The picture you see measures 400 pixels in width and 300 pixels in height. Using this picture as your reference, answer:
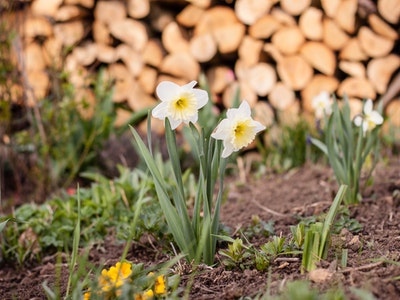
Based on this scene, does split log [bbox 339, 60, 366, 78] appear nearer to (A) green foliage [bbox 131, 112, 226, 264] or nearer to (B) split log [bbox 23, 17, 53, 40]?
(B) split log [bbox 23, 17, 53, 40]

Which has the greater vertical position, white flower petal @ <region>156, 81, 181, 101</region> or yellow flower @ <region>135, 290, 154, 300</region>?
white flower petal @ <region>156, 81, 181, 101</region>

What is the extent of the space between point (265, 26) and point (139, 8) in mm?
858

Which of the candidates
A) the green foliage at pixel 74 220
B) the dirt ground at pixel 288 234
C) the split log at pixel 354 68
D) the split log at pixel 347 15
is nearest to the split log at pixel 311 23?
the split log at pixel 347 15

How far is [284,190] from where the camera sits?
255 cm

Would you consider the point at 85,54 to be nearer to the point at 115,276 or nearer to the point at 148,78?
the point at 148,78

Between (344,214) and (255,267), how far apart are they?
492mm

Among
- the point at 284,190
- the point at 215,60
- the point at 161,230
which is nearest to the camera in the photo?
the point at 161,230

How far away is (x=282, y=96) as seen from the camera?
12.4ft

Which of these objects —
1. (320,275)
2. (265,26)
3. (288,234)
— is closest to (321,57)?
(265,26)

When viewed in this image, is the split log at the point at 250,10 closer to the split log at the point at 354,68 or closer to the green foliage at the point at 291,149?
the split log at the point at 354,68

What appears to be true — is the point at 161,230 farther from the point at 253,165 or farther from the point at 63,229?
the point at 253,165

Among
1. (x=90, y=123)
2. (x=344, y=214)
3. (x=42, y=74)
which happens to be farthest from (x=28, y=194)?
(x=344, y=214)

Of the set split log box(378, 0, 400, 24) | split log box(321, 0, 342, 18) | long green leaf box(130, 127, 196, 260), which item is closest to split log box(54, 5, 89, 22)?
split log box(321, 0, 342, 18)

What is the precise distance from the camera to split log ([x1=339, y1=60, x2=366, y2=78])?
3.53 meters
